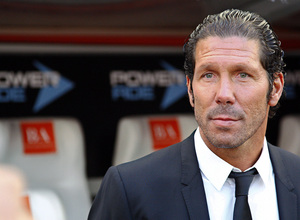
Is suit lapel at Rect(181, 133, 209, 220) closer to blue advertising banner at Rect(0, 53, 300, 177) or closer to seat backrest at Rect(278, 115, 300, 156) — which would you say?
blue advertising banner at Rect(0, 53, 300, 177)

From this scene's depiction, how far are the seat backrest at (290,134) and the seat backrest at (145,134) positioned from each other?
596 mm

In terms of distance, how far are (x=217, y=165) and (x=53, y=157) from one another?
1645 mm

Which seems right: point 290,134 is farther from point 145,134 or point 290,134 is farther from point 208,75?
point 208,75

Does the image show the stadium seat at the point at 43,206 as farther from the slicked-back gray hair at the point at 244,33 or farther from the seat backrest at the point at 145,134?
the slicked-back gray hair at the point at 244,33

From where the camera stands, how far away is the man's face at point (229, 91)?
3.43ft

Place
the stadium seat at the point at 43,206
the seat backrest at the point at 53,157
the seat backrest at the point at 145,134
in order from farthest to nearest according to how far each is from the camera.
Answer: the seat backrest at the point at 145,134, the seat backrest at the point at 53,157, the stadium seat at the point at 43,206

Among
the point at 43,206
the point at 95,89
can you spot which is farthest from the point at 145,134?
the point at 43,206

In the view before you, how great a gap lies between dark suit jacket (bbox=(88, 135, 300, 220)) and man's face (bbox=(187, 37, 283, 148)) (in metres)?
0.09

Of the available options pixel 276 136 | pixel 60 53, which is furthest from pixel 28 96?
pixel 276 136

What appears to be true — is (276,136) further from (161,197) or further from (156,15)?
(161,197)

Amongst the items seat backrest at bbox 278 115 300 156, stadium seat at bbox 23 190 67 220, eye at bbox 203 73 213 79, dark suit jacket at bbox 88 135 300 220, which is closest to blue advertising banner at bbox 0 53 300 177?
seat backrest at bbox 278 115 300 156

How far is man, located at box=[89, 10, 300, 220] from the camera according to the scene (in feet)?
3.42

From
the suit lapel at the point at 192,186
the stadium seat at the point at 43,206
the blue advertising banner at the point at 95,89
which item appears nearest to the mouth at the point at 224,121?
the suit lapel at the point at 192,186

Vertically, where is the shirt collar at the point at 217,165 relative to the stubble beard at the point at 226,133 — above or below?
below
